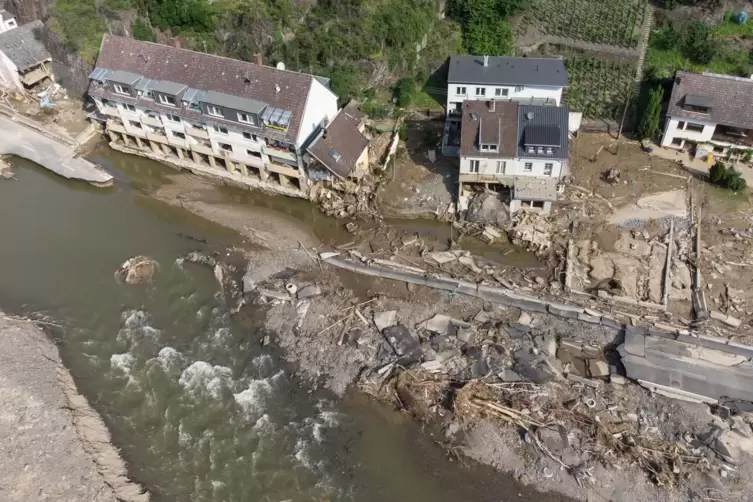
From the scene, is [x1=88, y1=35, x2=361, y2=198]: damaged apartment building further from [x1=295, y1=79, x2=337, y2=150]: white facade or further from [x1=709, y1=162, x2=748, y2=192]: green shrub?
[x1=709, y1=162, x2=748, y2=192]: green shrub

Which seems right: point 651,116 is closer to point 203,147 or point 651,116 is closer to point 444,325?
point 444,325

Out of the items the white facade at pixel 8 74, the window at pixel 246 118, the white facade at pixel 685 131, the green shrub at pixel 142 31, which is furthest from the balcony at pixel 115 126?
the white facade at pixel 685 131

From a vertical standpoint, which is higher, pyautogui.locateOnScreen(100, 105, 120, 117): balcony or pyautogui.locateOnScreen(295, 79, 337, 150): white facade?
pyautogui.locateOnScreen(295, 79, 337, 150): white facade

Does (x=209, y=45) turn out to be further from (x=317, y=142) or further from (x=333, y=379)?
(x=333, y=379)

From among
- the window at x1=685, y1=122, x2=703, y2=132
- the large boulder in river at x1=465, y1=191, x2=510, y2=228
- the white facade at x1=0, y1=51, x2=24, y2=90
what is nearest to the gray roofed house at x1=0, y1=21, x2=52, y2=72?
the white facade at x1=0, y1=51, x2=24, y2=90

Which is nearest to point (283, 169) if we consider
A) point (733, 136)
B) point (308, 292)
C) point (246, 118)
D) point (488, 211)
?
point (246, 118)

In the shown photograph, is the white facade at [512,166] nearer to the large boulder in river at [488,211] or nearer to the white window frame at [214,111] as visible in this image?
the large boulder in river at [488,211]
